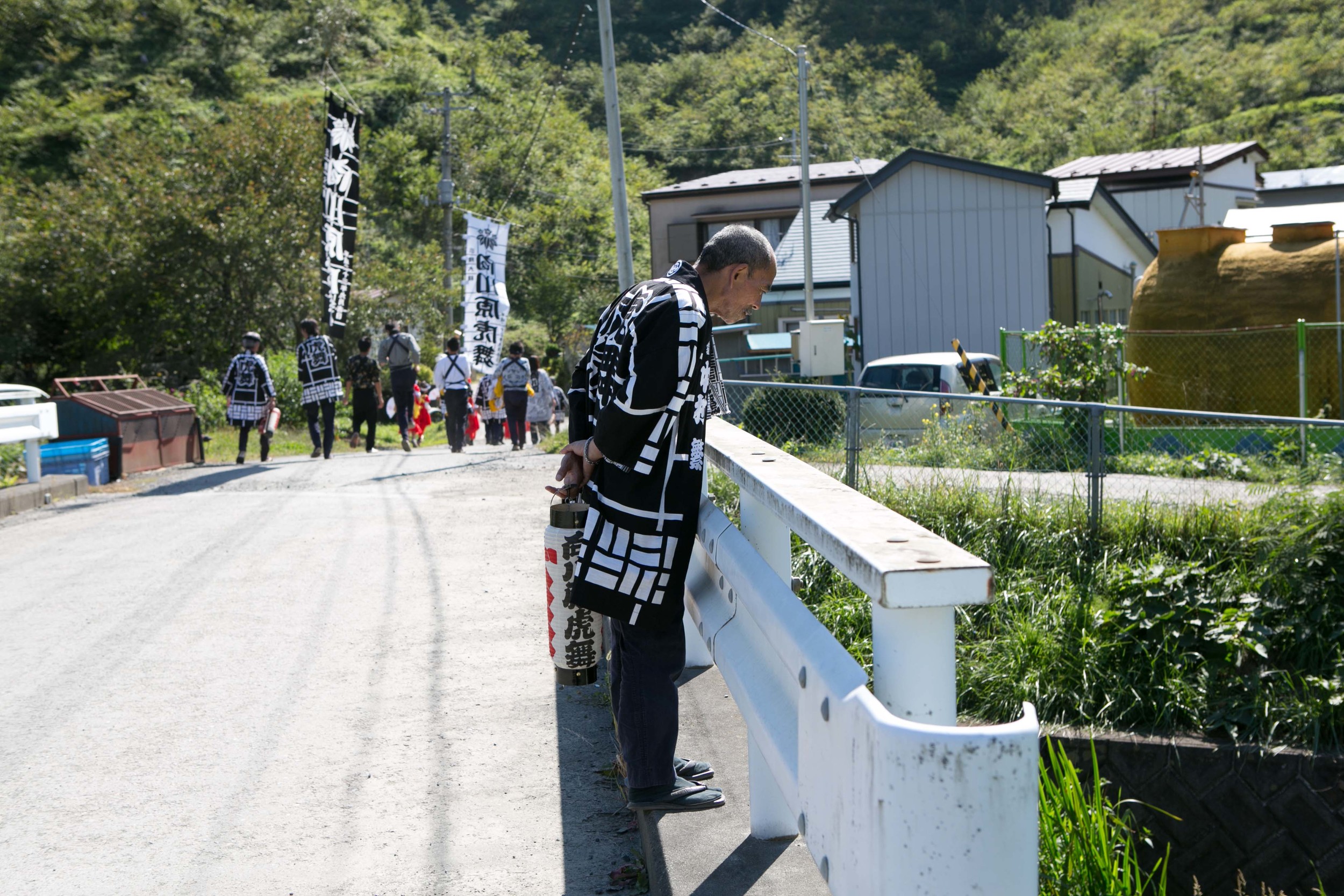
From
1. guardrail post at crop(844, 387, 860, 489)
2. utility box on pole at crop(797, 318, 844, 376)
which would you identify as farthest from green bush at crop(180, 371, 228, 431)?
guardrail post at crop(844, 387, 860, 489)

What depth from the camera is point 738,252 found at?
319 centimetres

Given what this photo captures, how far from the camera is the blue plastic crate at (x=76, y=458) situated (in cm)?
1261

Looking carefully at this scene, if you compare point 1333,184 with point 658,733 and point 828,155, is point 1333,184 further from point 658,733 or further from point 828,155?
point 828,155

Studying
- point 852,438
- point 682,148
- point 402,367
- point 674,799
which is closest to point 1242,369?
point 852,438

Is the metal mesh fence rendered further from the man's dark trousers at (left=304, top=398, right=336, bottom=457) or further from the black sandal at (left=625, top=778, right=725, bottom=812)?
the black sandal at (left=625, top=778, right=725, bottom=812)

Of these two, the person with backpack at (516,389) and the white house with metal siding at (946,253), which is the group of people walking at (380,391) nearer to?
the person with backpack at (516,389)

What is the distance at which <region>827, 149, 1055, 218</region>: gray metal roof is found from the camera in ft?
81.3

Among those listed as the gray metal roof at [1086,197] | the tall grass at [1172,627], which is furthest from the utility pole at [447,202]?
the tall grass at [1172,627]

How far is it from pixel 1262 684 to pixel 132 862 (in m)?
4.97

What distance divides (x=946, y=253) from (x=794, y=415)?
1879 cm

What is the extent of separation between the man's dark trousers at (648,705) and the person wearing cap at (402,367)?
13491 millimetres

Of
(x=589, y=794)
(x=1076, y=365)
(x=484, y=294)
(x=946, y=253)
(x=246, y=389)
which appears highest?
(x=946, y=253)

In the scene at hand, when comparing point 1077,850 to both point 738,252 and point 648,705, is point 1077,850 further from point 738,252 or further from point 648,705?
point 738,252

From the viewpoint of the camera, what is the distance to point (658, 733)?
3.11 metres
